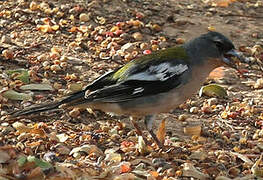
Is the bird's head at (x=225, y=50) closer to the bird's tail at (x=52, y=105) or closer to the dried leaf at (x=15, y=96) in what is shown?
the bird's tail at (x=52, y=105)

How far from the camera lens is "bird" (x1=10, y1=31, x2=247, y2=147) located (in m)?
4.71

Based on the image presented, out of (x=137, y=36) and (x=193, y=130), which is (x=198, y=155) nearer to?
(x=193, y=130)

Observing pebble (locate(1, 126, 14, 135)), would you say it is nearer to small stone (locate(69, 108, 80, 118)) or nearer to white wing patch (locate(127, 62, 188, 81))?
small stone (locate(69, 108, 80, 118))

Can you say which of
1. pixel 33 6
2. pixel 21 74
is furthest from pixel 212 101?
pixel 33 6

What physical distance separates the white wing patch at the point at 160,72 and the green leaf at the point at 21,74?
Answer: 1.30m

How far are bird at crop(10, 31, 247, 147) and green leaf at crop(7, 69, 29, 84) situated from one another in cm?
86

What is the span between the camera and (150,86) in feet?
15.5

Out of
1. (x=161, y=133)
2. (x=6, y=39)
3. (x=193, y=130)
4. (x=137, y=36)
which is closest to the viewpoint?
(x=161, y=133)

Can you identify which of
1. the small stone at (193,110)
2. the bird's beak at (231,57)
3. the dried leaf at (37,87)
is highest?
the bird's beak at (231,57)

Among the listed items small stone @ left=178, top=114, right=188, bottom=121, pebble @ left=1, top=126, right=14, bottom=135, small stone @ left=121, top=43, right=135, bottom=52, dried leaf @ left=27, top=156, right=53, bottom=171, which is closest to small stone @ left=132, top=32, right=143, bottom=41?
small stone @ left=121, top=43, right=135, bottom=52

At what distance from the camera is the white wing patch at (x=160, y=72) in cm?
471

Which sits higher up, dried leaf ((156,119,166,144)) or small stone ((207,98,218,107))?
dried leaf ((156,119,166,144))

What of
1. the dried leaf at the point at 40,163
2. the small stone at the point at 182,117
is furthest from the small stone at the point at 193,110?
the dried leaf at the point at 40,163

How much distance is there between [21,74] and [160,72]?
1504 millimetres
